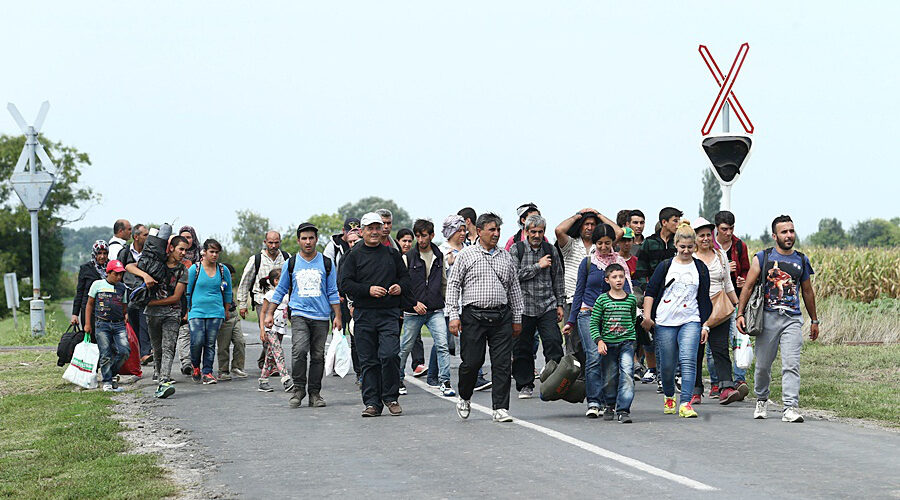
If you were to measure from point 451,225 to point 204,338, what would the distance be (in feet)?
12.7

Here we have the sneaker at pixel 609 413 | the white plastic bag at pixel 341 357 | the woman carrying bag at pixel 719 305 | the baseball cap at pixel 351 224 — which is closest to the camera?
the sneaker at pixel 609 413

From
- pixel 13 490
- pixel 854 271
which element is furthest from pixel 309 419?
pixel 854 271

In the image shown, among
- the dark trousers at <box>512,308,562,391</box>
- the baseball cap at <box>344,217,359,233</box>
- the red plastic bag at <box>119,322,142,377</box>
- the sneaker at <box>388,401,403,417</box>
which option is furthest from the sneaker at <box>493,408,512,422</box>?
the red plastic bag at <box>119,322,142,377</box>

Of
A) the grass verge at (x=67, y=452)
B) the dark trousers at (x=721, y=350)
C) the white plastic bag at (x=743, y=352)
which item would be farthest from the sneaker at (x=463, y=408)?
the white plastic bag at (x=743, y=352)

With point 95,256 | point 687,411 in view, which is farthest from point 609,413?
point 95,256

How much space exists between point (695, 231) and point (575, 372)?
6.71ft

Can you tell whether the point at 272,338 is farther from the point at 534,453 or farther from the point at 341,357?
the point at 534,453

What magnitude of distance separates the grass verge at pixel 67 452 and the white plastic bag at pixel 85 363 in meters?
0.18

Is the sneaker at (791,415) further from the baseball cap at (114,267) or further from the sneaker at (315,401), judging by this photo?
the baseball cap at (114,267)

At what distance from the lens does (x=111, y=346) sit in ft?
48.4

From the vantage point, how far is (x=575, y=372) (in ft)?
38.7

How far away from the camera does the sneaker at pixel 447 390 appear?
14.0 m

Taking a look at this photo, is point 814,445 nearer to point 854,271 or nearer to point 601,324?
point 601,324

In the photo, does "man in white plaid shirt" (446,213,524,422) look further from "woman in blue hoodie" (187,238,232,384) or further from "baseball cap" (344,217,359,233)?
"woman in blue hoodie" (187,238,232,384)
